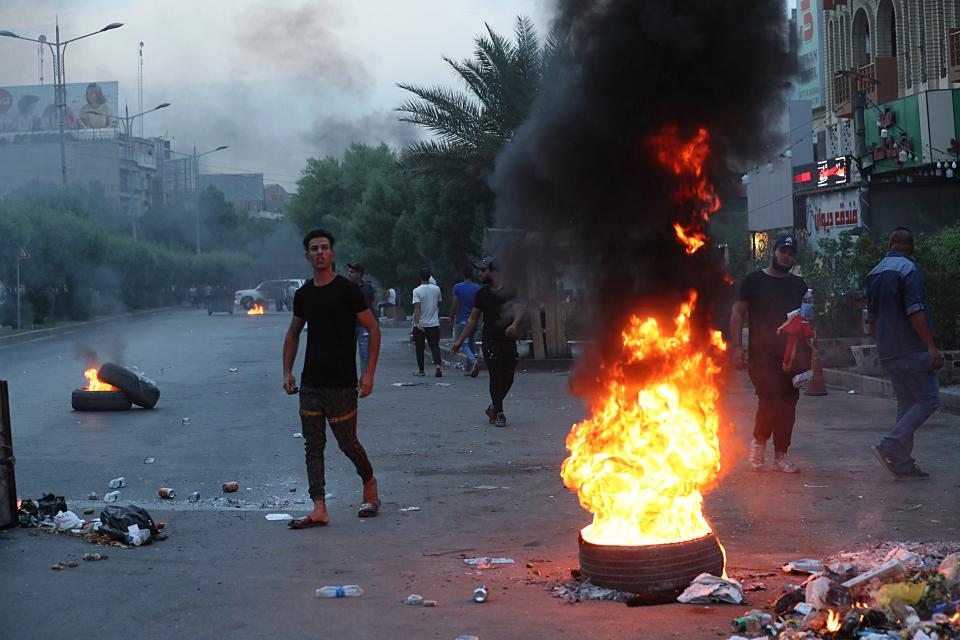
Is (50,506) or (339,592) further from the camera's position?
(50,506)

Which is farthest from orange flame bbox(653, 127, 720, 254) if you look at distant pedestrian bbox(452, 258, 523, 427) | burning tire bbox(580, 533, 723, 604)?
distant pedestrian bbox(452, 258, 523, 427)

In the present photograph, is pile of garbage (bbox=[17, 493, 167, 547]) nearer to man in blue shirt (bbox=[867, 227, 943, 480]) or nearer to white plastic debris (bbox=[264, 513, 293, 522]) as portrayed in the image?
white plastic debris (bbox=[264, 513, 293, 522])

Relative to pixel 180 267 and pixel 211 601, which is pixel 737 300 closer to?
pixel 211 601

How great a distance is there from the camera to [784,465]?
30.6ft

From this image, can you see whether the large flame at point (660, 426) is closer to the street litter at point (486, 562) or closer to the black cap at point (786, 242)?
the street litter at point (486, 562)

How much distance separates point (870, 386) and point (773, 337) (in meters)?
7.08

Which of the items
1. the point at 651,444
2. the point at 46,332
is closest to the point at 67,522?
the point at 651,444

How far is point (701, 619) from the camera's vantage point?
5223 millimetres

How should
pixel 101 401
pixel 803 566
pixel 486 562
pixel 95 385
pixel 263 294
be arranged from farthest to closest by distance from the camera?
pixel 263 294
pixel 95 385
pixel 101 401
pixel 486 562
pixel 803 566

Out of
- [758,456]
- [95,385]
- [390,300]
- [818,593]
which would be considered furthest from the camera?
[390,300]

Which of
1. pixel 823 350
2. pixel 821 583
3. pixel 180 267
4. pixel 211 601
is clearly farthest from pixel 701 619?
pixel 180 267

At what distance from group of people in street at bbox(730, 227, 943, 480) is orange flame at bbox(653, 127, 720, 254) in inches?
116

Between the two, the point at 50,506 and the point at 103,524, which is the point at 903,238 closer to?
the point at 103,524

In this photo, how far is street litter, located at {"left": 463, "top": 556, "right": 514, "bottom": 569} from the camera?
6441 mm
